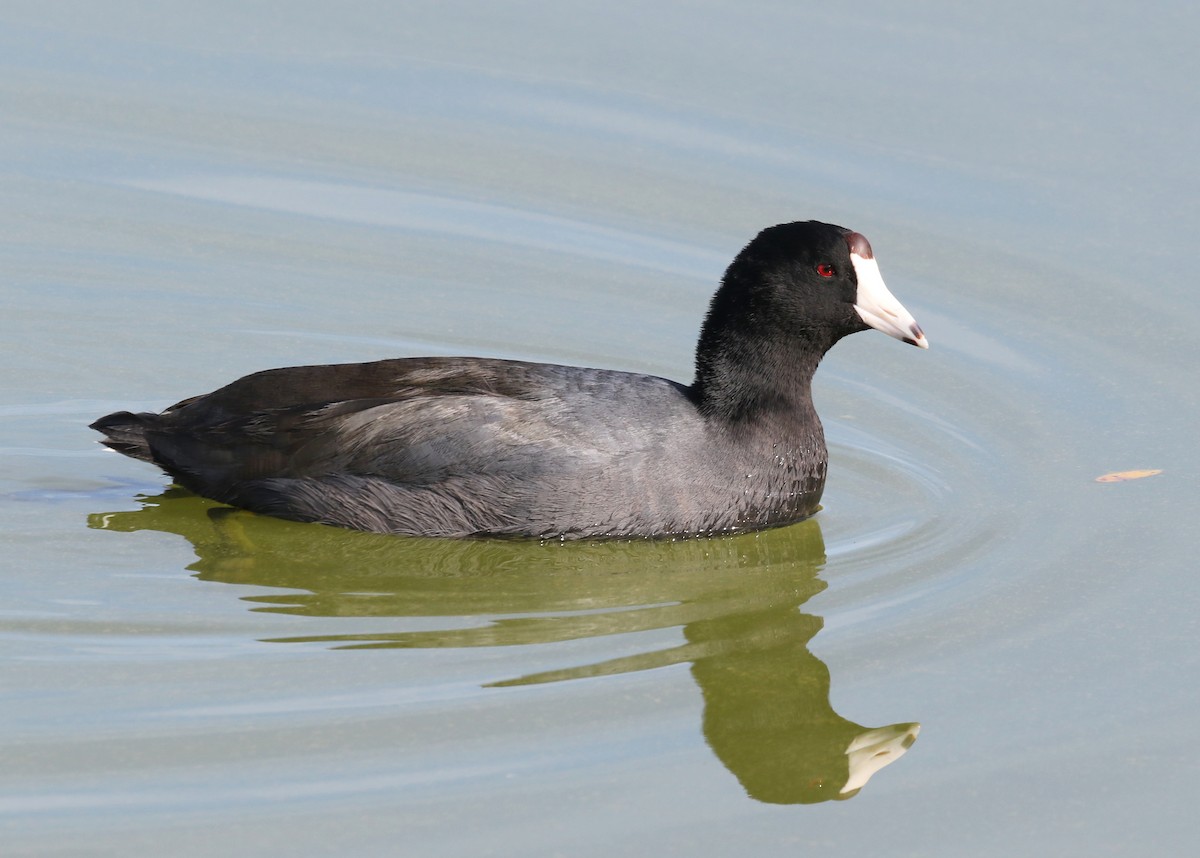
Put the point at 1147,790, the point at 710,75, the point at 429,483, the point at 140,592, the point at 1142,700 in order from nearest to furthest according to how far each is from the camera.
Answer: the point at 1147,790 → the point at 1142,700 → the point at 140,592 → the point at 429,483 → the point at 710,75

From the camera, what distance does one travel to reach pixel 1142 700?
6.77 m

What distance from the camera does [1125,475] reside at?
8516mm

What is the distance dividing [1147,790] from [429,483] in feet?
9.90

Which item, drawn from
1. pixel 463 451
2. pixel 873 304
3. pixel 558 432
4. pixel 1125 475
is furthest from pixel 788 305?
pixel 1125 475

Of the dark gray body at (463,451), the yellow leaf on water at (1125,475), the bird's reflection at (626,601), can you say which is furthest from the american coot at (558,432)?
the yellow leaf on water at (1125,475)

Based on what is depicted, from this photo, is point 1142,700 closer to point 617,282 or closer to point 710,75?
point 617,282

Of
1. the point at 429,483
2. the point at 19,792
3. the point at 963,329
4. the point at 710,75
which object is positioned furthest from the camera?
the point at 710,75

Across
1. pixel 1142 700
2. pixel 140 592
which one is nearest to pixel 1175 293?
pixel 1142 700

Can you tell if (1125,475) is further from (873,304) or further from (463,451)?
(463,451)

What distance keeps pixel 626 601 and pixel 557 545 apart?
0.58 metres

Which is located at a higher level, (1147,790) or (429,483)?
(429,483)

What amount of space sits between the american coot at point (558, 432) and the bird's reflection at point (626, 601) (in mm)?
109

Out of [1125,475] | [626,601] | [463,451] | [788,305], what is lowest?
[626,601]

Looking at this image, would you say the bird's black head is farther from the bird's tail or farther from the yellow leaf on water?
the bird's tail
